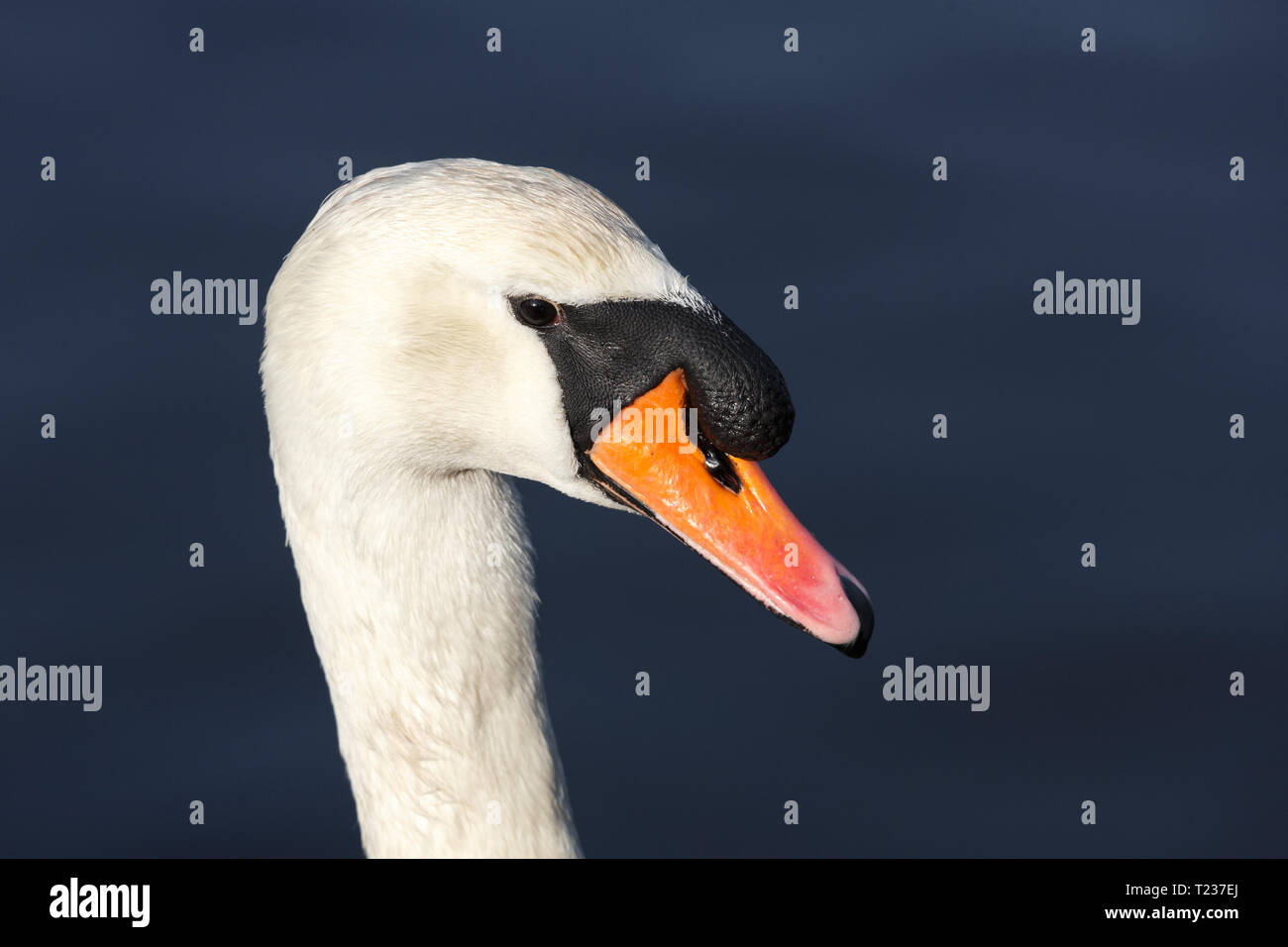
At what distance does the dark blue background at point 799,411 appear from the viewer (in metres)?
7.81

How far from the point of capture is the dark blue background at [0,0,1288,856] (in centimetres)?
781

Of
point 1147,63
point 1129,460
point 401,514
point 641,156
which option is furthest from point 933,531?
point 401,514

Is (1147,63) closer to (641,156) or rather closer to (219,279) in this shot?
(641,156)

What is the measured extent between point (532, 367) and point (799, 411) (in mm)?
4298

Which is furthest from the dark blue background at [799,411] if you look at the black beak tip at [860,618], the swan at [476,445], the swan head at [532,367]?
the swan head at [532,367]

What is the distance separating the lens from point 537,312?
4.42m
